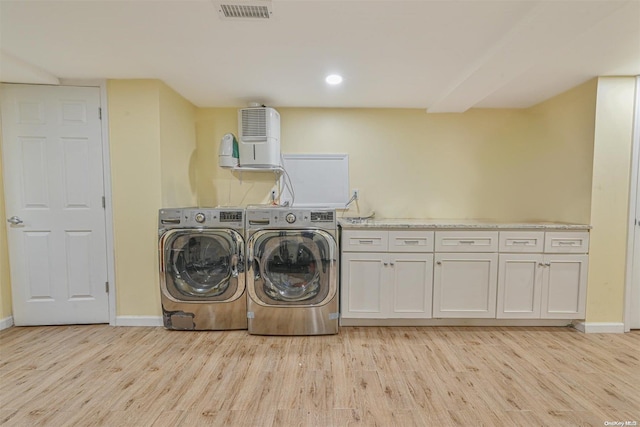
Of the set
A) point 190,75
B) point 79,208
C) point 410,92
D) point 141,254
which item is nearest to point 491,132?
point 410,92

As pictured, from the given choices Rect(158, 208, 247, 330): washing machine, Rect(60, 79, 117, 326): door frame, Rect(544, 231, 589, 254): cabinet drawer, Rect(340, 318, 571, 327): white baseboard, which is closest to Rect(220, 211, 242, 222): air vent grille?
Rect(158, 208, 247, 330): washing machine

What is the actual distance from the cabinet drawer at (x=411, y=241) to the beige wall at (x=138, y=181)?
2087 millimetres

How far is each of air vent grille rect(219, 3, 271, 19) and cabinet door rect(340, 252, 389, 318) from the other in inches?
71.1

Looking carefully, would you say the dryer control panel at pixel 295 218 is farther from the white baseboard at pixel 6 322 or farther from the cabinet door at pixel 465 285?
the white baseboard at pixel 6 322

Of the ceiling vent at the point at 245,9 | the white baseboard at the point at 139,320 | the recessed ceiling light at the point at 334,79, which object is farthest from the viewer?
the white baseboard at the point at 139,320

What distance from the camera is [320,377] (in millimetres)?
1750

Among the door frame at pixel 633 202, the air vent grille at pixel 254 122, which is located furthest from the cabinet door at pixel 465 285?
the air vent grille at pixel 254 122

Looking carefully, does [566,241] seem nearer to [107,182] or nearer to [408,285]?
[408,285]

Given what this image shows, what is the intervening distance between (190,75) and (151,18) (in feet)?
2.37

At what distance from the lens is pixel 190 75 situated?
2.24m

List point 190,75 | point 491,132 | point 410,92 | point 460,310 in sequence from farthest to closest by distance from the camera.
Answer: point 491,132 → point 410,92 → point 460,310 → point 190,75

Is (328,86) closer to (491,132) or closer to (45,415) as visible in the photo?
(491,132)

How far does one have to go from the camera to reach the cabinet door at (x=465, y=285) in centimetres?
237

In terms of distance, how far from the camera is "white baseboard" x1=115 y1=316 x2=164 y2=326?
242 cm
